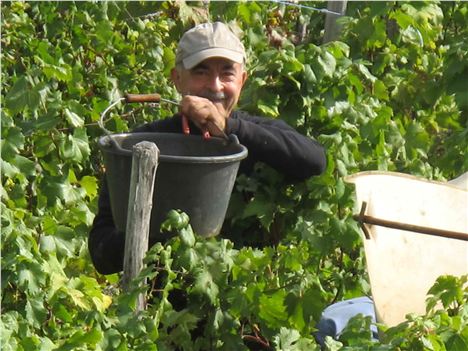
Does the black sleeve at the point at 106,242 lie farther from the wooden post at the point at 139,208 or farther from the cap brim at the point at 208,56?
the cap brim at the point at 208,56

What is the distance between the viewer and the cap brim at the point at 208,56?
3.93 m

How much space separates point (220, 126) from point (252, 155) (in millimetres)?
246

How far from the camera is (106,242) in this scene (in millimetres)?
3797

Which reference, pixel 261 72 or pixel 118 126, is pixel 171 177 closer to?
pixel 261 72

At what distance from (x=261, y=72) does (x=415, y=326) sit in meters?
1.70

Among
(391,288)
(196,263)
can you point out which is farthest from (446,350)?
(196,263)

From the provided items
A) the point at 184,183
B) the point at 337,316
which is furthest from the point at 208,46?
the point at 337,316

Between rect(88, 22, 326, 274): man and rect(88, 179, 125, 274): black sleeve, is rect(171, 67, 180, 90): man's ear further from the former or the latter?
rect(88, 179, 125, 274): black sleeve

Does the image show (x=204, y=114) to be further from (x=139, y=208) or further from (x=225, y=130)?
(x=139, y=208)

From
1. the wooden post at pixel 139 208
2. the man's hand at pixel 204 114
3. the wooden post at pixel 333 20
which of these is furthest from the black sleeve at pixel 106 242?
the wooden post at pixel 333 20

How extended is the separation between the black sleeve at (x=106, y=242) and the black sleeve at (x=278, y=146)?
0.44 metres

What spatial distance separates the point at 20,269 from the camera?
134 inches

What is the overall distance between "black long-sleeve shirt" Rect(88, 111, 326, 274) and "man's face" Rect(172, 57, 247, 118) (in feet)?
0.18

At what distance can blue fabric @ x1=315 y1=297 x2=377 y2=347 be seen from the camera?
3855 millimetres
